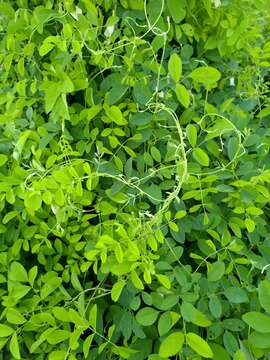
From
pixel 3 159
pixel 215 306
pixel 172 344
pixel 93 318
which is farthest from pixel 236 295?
pixel 3 159

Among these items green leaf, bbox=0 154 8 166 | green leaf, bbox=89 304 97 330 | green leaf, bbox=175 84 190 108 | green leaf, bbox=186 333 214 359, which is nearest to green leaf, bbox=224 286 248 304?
green leaf, bbox=186 333 214 359

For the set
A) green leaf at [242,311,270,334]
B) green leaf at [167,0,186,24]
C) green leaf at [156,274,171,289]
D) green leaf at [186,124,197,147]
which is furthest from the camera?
green leaf at [167,0,186,24]

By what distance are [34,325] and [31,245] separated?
0.63ft

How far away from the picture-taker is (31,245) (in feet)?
3.57

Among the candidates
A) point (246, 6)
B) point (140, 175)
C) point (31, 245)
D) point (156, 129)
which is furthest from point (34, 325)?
point (246, 6)

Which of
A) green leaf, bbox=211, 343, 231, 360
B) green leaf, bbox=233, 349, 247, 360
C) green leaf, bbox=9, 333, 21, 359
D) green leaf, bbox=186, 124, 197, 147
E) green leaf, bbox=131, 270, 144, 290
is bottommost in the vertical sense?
green leaf, bbox=9, 333, 21, 359

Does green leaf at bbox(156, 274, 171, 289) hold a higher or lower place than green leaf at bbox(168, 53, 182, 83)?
lower

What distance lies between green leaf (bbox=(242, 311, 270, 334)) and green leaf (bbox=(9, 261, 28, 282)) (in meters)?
0.48

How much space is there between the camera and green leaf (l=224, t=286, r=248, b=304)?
0.87 metres

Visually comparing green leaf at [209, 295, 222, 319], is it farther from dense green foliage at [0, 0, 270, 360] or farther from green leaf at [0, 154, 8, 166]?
green leaf at [0, 154, 8, 166]

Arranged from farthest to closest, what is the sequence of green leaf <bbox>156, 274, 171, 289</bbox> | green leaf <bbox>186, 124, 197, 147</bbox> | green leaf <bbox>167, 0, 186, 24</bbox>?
green leaf <bbox>167, 0, 186, 24</bbox> < green leaf <bbox>186, 124, 197, 147</bbox> < green leaf <bbox>156, 274, 171, 289</bbox>

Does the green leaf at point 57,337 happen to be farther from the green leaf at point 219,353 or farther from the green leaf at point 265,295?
the green leaf at point 265,295

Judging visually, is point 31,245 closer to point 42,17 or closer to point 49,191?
→ point 49,191

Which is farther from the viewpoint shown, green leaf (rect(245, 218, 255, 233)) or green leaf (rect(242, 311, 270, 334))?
green leaf (rect(245, 218, 255, 233))
